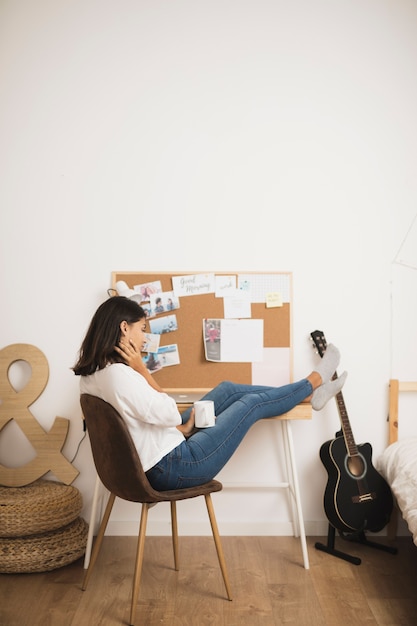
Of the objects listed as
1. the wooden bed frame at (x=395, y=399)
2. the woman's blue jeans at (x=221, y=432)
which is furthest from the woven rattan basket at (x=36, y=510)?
the wooden bed frame at (x=395, y=399)

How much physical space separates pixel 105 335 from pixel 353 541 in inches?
64.8

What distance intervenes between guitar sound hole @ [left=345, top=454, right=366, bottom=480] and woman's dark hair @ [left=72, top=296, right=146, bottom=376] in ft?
4.02

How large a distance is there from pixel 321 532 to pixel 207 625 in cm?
108

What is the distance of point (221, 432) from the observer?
2367 mm

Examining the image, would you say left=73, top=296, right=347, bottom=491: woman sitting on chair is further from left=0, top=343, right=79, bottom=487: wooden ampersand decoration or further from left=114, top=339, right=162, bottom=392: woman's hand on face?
left=0, top=343, right=79, bottom=487: wooden ampersand decoration

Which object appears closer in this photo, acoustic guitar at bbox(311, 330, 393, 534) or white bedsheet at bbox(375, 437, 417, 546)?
white bedsheet at bbox(375, 437, 417, 546)

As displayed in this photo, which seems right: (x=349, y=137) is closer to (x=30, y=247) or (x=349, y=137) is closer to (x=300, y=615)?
(x=30, y=247)

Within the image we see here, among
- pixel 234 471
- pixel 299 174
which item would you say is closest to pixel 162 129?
pixel 299 174

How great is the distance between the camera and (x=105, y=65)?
3.09m

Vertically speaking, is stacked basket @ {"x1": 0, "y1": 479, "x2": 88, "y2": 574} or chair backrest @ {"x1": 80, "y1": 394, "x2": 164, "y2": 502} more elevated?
chair backrest @ {"x1": 80, "y1": 394, "x2": 164, "y2": 502}

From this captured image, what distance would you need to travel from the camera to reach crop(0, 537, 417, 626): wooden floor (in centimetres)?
217

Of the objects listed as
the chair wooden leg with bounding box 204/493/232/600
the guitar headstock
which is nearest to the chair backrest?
the chair wooden leg with bounding box 204/493/232/600

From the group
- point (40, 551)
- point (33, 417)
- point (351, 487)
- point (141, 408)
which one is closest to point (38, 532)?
point (40, 551)

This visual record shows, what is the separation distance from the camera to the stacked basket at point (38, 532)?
253 centimetres
